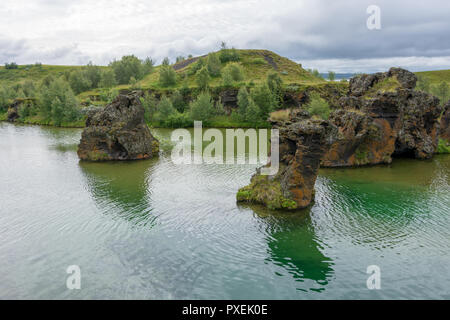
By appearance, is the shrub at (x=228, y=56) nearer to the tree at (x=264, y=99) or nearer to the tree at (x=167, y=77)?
the tree at (x=167, y=77)

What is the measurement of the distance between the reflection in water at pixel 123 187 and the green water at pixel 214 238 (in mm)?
196

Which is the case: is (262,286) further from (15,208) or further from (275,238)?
(15,208)

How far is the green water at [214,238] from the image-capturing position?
1783 cm

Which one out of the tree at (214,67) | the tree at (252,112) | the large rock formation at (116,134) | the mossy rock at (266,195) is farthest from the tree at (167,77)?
the mossy rock at (266,195)

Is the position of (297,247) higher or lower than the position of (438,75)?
lower

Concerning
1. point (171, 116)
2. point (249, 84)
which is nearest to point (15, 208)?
point (171, 116)

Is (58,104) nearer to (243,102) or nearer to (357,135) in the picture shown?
(243,102)

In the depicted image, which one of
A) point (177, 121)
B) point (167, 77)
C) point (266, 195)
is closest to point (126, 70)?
point (167, 77)

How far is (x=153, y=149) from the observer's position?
50844 millimetres

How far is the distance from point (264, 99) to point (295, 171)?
6731cm

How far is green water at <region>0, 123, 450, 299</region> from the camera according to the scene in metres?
17.8

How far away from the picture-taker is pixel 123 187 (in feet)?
116

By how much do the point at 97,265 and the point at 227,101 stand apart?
8888cm

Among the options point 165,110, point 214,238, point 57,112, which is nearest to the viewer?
point 214,238
